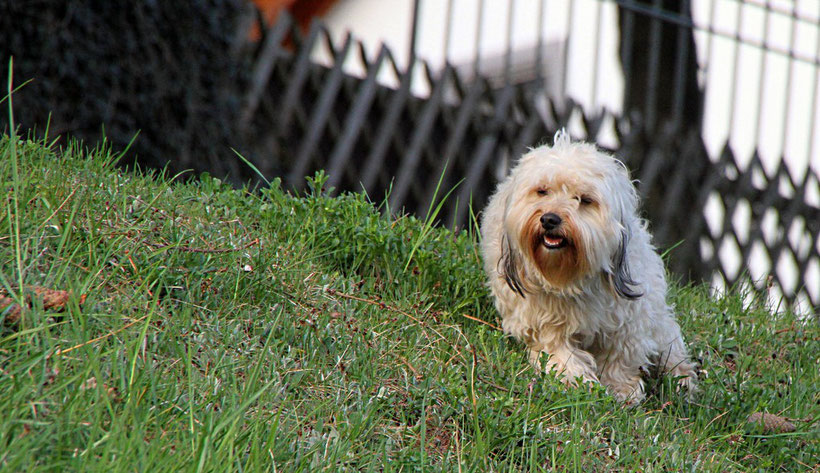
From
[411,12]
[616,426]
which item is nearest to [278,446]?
[616,426]

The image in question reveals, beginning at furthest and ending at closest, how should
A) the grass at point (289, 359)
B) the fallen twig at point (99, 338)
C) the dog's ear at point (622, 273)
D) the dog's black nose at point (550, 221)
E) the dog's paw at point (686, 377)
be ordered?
the dog's paw at point (686, 377) → the dog's ear at point (622, 273) → the dog's black nose at point (550, 221) → the fallen twig at point (99, 338) → the grass at point (289, 359)

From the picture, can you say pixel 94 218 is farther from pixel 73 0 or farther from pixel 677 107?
pixel 677 107

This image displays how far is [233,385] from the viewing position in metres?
2.96

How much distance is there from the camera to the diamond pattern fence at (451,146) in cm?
690

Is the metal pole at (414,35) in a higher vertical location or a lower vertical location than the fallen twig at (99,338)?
higher

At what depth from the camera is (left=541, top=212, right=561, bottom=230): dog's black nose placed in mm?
3789

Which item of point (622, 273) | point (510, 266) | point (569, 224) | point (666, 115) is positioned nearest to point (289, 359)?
point (510, 266)

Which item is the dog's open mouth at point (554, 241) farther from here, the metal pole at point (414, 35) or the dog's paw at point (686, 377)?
the metal pole at point (414, 35)

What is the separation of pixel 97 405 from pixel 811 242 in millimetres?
8929

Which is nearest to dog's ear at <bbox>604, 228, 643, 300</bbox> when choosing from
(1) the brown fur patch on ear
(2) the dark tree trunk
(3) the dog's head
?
(3) the dog's head

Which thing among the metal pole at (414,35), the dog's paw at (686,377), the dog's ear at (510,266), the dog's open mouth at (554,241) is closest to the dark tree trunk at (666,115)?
the metal pole at (414,35)

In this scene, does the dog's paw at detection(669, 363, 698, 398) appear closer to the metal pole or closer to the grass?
the grass

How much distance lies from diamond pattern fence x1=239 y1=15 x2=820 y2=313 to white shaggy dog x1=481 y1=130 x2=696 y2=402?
1.62 meters

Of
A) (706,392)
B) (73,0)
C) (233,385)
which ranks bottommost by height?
(706,392)
